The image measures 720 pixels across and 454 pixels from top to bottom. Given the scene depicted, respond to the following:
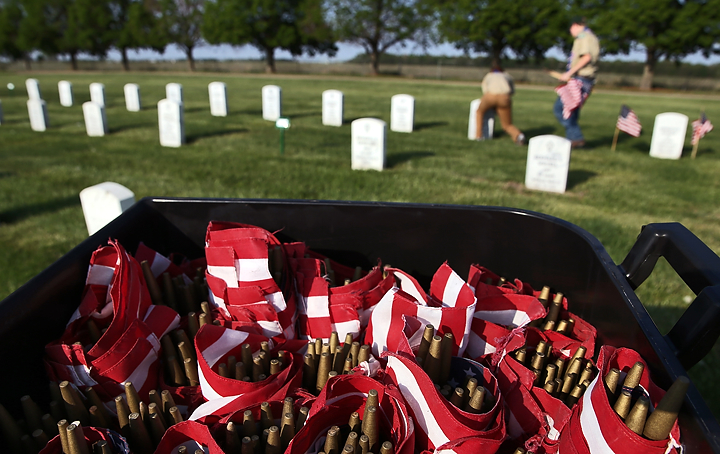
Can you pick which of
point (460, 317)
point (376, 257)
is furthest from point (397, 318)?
point (376, 257)

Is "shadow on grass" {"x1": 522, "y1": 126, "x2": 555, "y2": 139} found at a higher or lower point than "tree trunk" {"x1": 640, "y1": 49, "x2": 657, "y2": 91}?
lower

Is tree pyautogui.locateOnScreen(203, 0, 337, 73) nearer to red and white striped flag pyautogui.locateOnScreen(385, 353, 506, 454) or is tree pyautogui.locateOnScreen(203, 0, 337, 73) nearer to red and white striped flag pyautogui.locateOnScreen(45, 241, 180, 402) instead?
red and white striped flag pyautogui.locateOnScreen(45, 241, 180, 402)

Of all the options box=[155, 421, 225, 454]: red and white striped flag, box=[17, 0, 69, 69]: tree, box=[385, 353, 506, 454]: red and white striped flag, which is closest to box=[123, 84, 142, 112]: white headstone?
box=[155, 421, 225, 454]: red and white striped flag

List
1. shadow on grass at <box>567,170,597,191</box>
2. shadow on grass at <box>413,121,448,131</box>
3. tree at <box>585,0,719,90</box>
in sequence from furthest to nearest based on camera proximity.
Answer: tree at <box>585,0,719,90</box> < shadow on grass at <box>413,121,448,131</box> < shadow on grass at <box>567,170,597,191</box>

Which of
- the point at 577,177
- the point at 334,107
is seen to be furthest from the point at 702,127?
the point at 334,107

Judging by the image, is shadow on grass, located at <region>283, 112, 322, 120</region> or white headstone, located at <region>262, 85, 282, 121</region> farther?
shadow on grass, located at <region>283, 112, 322, 120</region>

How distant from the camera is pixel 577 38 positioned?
26.7ft

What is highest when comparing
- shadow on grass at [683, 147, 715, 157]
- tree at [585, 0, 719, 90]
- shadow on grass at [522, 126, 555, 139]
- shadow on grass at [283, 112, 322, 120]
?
tree at [585, 0, 719, 90]

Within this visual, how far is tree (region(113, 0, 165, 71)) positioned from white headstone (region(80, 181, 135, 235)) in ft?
186

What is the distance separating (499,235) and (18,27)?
70.0 meters

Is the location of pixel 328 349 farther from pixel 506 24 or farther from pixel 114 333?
pixel 506 24

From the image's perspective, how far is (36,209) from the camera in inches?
197

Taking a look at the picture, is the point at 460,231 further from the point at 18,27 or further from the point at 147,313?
the point at 18,27

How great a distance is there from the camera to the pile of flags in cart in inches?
42.4
